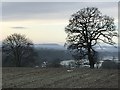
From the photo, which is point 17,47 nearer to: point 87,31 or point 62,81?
point 87,31

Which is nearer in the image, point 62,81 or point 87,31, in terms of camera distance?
point 62,81

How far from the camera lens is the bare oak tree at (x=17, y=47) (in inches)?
1810

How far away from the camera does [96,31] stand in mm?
38438

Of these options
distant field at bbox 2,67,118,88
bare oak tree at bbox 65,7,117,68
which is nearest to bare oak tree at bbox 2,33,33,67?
bare oak tree at bbox 65,7,117,68

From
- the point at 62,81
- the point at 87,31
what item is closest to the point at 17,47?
the point at 87,31

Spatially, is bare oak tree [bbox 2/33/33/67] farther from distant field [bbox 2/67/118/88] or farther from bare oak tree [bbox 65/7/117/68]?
distant field [bbox 2/67/118/88]

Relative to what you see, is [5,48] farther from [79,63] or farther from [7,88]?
[7,88]

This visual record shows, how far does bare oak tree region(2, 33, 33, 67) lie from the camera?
1810 inches

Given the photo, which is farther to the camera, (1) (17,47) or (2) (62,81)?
(1) (17,47)

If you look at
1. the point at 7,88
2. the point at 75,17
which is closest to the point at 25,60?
the point at 75,17

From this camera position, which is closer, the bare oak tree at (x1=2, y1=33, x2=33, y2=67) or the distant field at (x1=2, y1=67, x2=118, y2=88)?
the distant field at (x1=2, y1=67, x2=118, y2=88)

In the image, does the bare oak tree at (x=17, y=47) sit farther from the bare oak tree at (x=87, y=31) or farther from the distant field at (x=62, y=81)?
the distant field at (x=62, y=81)

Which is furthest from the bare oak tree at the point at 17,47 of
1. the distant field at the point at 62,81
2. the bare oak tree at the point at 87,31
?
the distant field at the point at 62,81

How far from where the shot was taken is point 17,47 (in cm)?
4984
